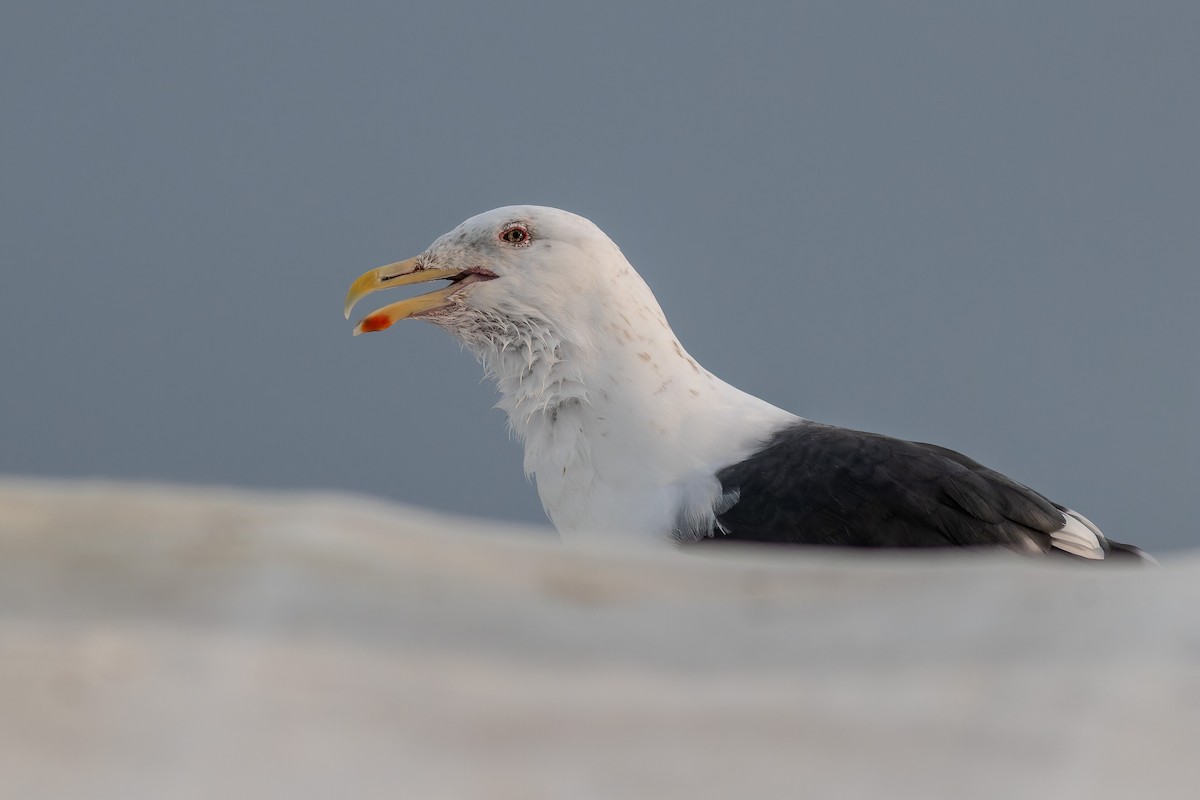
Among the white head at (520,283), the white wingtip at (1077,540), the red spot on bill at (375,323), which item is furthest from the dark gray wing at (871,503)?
the red spot on bill at (375,323)

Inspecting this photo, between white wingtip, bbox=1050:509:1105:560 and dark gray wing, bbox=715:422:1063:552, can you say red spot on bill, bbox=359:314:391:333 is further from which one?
white wingtip, bbox=1050:509:1105:560

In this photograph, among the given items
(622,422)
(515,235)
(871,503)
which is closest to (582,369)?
(622,422)

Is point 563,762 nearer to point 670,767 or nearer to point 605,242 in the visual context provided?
point 670,767

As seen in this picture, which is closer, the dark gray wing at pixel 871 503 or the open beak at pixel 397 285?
the dark gray wing at pixel 871 503

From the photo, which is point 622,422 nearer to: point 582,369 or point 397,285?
point 582,369

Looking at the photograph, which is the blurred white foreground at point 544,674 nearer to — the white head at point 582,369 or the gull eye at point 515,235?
the white head at point 582,369

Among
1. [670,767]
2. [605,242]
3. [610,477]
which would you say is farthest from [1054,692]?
[605,242]

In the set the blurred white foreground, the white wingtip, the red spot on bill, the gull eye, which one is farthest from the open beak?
the blurred white foreground
